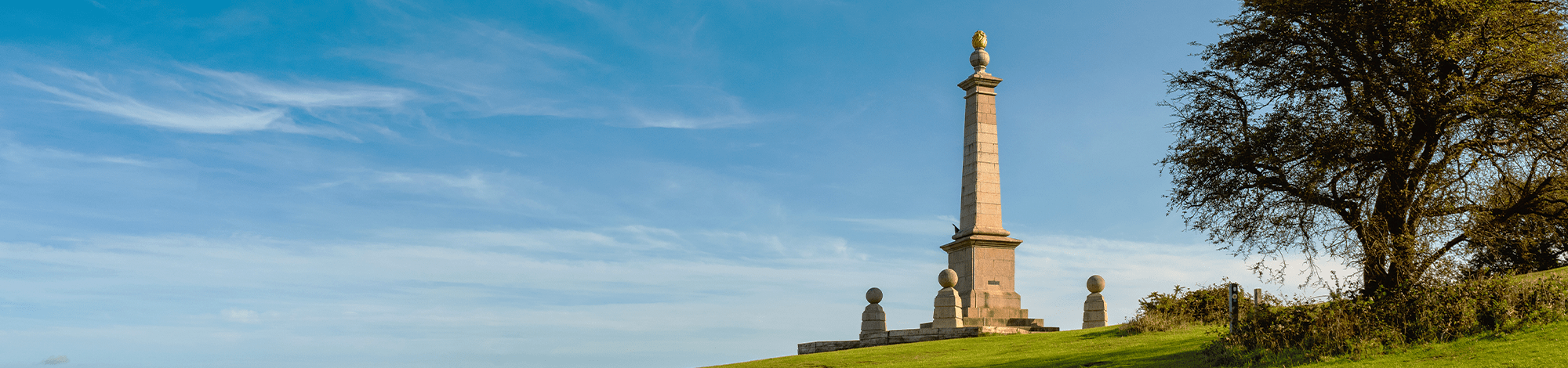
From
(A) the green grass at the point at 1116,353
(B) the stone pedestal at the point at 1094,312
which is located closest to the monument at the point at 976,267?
(B) the stone pedestal at the point at 1094,312

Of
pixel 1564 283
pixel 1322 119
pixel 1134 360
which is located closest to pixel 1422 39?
pixel 1322 119

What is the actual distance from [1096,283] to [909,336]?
475 centimetres

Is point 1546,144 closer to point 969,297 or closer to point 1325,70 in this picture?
point 1325,70

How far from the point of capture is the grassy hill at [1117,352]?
1304cm

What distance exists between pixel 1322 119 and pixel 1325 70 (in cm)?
78

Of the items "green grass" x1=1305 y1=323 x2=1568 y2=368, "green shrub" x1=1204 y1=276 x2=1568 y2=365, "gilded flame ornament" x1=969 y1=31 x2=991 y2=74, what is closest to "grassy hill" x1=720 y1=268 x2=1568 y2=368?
"green grass" x1=1305 y1=323 x2=1568 y2=368

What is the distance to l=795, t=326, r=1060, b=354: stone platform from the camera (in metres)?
25.5

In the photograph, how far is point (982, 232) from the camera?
29.0m

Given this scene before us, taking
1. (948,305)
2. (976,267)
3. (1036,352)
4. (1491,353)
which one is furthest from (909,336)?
(1491,353)

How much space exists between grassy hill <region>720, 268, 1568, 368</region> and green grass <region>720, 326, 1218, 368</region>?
0.05ft

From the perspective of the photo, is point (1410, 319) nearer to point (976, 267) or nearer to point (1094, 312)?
point (1094, 312)

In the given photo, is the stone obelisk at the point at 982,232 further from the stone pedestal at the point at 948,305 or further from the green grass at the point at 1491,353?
the green grass at the point at 1491,353

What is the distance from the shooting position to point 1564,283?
1548 centimetres

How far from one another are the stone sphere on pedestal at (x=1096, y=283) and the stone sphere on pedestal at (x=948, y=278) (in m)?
3.23
